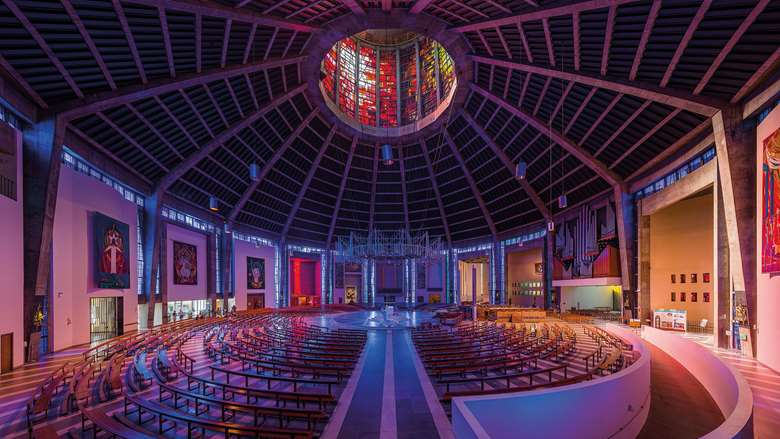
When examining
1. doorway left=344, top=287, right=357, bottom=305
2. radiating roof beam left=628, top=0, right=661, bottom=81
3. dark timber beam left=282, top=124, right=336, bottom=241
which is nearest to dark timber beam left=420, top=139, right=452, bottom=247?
dark timber beam left=282, top=124, right=336, bottom=241

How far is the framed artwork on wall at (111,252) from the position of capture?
1994 cm

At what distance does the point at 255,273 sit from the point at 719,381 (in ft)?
119

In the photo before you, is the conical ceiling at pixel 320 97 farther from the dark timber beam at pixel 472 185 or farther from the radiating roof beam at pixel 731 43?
the dark timber beam at pixel 472 185

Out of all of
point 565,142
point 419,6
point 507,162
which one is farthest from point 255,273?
point 565,142

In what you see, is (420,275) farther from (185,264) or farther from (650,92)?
(650,92)

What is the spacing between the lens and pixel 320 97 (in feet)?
93.7

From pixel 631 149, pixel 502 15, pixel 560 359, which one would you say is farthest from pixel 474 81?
pixel 560 359

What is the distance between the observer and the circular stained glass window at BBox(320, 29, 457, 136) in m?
33.1

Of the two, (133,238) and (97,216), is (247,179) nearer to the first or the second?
(133,238)

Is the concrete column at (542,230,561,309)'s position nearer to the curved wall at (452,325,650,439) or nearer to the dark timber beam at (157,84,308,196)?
the dark timber beam at (157,84,308,196)

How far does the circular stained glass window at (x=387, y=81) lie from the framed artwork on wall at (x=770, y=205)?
22062 millimetres

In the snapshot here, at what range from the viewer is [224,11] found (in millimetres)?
14805

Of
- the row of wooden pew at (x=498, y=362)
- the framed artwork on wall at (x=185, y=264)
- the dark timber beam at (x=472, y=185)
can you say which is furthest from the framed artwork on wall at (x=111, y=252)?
the dark timber beam at (x=472, y=185)

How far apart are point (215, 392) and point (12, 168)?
38.2 feet
